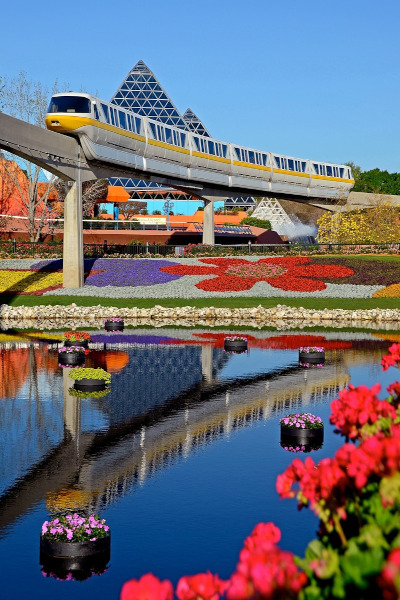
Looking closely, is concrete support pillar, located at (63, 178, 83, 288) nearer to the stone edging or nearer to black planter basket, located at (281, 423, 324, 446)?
the stone edging

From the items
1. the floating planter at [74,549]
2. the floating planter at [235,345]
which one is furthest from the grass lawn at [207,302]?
the floating planter at [74,549]

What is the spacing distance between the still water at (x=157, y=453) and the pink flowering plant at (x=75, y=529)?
0.36m

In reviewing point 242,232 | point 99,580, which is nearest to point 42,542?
point 99,580

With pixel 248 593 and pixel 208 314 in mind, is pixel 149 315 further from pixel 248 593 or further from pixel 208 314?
pixel 248 593

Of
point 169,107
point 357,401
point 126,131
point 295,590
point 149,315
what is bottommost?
point 149,315

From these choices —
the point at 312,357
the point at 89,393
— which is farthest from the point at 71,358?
the point at 312,357

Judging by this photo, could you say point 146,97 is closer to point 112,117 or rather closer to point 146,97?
point 146,97

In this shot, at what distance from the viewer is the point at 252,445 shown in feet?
58.5

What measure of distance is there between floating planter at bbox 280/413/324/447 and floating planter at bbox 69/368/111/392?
7.21m

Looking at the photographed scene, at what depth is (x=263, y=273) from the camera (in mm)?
56594

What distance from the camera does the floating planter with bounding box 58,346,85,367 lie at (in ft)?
93.0

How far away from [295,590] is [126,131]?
2036 inches

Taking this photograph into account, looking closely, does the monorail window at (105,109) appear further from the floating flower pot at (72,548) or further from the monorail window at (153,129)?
the floating flower pot at (72,548)

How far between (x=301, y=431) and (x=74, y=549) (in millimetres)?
7553
